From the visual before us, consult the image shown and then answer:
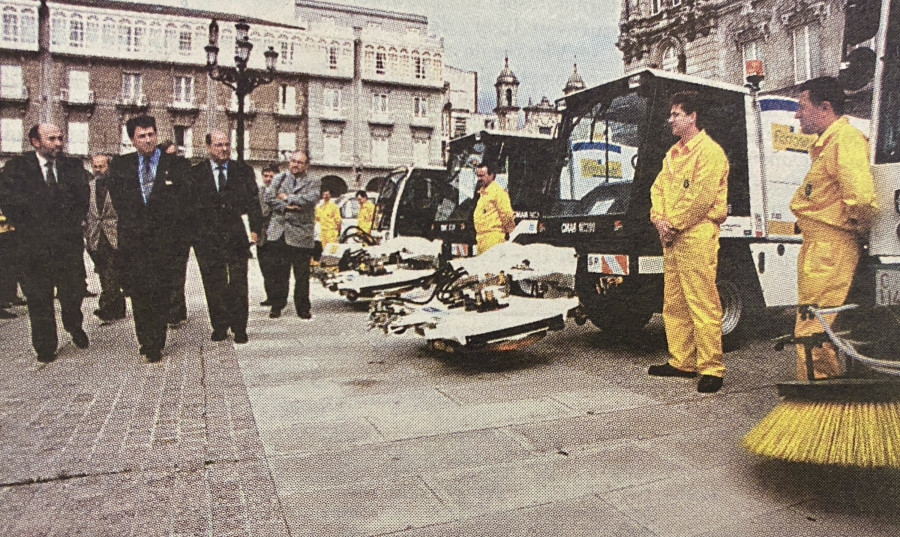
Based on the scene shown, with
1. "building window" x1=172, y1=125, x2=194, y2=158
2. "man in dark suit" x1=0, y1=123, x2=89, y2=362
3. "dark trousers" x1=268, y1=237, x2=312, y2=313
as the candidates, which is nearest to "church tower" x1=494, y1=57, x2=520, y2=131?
"dark trousers" x1=268, y1=237, x2=312, y2=313

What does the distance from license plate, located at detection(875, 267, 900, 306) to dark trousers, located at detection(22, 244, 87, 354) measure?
18.3 ft

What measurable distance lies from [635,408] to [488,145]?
644cm

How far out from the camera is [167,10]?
45.4 feet

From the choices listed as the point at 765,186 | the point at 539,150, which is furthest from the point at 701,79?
the point at 539,150

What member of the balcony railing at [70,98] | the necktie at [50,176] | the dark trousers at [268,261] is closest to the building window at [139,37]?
the balcony railing at [70,98]

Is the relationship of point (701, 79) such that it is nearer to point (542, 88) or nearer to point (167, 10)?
point (542, 88)

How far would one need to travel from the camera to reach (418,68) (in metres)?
10.7

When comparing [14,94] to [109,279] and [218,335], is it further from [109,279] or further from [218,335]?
[218,335]

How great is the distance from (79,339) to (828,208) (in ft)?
19.2

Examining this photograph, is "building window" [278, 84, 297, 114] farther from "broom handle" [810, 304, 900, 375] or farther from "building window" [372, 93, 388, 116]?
"broom handle" [810, 304, 900, 375]

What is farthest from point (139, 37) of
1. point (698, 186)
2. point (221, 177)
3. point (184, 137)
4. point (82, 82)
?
point (184, 137)

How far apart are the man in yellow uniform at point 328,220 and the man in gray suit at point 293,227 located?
3.67m

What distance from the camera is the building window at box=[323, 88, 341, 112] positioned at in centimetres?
1482

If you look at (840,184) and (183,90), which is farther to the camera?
(183,90)
